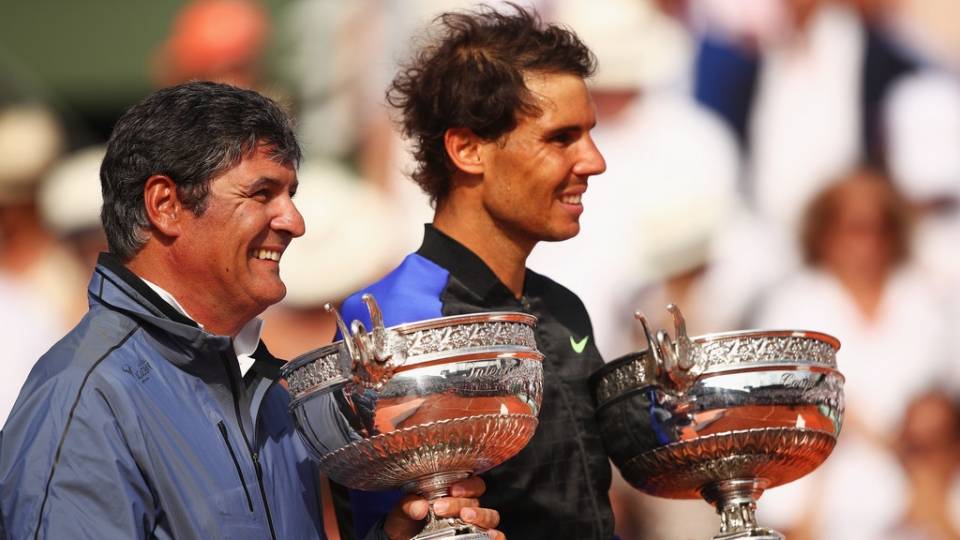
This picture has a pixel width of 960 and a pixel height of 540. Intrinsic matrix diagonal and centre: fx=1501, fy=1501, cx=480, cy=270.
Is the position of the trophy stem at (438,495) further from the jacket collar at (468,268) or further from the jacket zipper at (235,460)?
the jacket collar at (468,268)

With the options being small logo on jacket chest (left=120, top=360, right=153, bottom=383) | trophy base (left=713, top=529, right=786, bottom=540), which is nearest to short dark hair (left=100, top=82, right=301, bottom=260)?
small logo on jacket chest (left=120, top=360, right=153, bottom=383)

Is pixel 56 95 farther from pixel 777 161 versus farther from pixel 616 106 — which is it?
pixel 777 161

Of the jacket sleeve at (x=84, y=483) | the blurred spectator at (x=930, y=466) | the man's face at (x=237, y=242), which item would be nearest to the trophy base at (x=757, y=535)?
the man's face at (x=237, y=242)

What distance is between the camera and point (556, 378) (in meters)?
2.88

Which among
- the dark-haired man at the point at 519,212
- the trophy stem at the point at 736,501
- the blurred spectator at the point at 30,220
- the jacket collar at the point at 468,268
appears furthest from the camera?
the blurred spectator at the point at 30,220

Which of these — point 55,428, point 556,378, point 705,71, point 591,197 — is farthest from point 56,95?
point 55,428

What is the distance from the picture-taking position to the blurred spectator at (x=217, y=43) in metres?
4.52

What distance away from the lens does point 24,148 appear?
4.48 meters

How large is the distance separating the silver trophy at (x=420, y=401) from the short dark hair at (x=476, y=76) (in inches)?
26.1

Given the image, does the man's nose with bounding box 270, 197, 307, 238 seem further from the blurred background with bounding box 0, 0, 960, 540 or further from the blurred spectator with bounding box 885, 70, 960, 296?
the blurred spectator with bounding box 885, 70, 960, 296

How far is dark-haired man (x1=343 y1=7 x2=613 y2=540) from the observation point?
2.78 meters

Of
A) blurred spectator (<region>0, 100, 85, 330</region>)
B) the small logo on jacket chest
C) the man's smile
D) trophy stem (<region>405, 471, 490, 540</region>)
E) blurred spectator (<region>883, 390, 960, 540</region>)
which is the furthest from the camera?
blurred spectator (<region>0, 100, 85, 330</region>)

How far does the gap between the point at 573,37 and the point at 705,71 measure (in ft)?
4.94

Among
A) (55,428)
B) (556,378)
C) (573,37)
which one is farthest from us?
(573,37)
